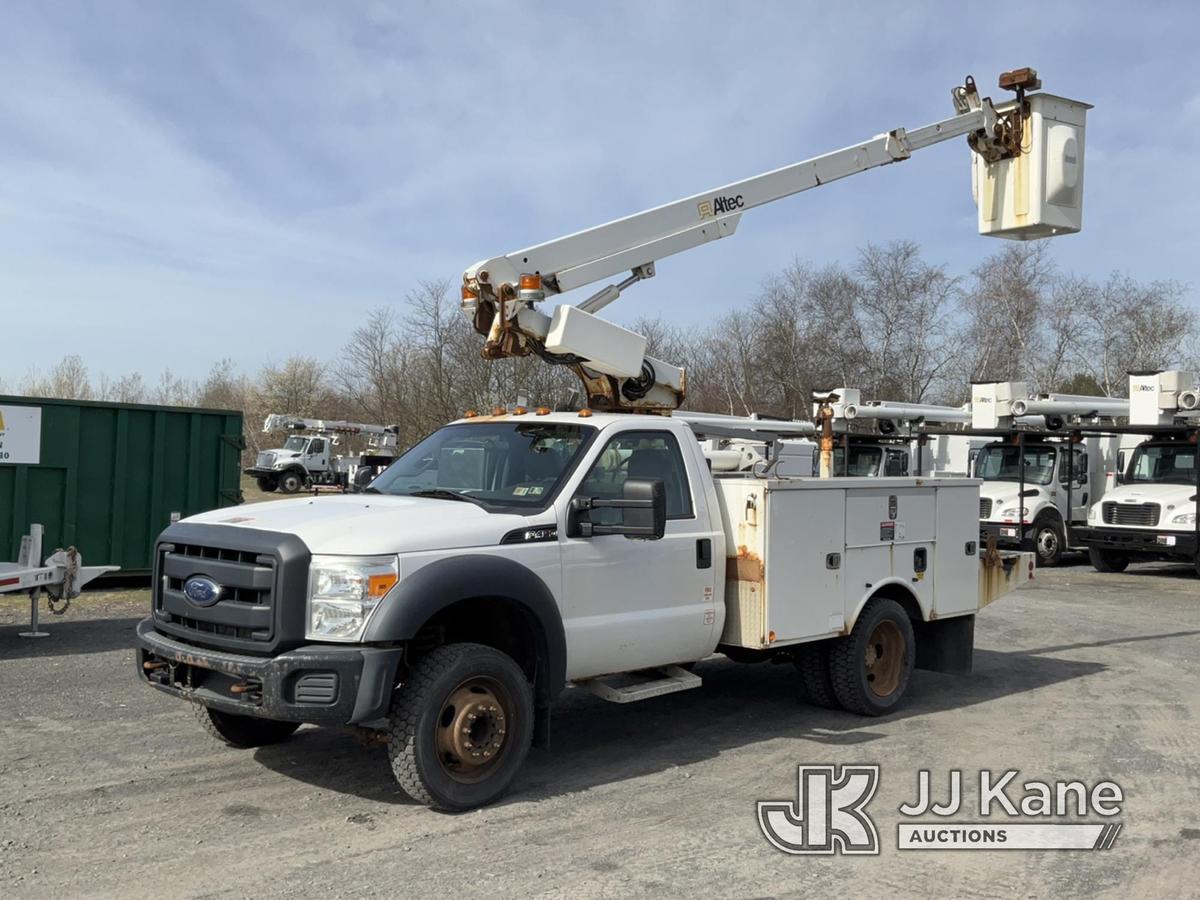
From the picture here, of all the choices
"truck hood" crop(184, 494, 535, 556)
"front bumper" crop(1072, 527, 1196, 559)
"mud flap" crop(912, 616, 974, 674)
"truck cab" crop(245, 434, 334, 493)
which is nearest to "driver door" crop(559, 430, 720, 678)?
"truck hood" crop(184, 494, 535, 556)

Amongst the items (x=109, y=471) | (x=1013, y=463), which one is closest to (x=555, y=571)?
(x=109, y=471)

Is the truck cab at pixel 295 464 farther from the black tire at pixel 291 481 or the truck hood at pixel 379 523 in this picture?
the truck hood at pixel 379 523

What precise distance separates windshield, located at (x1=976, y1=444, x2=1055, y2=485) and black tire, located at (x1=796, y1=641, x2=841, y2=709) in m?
14.3

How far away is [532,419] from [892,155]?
17.0 feet

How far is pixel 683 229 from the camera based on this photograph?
8844 mm

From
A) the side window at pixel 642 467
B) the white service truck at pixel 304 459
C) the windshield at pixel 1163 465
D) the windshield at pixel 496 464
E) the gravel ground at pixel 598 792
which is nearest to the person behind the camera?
the gravel ground at pixel 598 792

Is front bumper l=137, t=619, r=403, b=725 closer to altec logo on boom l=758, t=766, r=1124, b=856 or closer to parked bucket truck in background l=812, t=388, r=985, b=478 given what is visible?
altec logo on boom l=758, t=766, r=1124, b=856

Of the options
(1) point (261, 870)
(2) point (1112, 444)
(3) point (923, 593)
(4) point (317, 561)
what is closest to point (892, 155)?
(3) point (923, 593)

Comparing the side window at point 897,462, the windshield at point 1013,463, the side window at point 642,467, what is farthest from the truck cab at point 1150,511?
the side window at point 642,467

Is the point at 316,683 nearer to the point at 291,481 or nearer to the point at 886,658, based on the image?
the point at 886,658

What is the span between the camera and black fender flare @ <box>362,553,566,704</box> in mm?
5102

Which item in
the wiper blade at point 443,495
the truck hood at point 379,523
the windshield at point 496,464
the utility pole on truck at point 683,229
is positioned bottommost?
the truck hood at point 379,523

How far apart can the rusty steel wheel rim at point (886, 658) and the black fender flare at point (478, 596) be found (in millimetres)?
2882

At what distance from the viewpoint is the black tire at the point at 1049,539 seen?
801 inches
